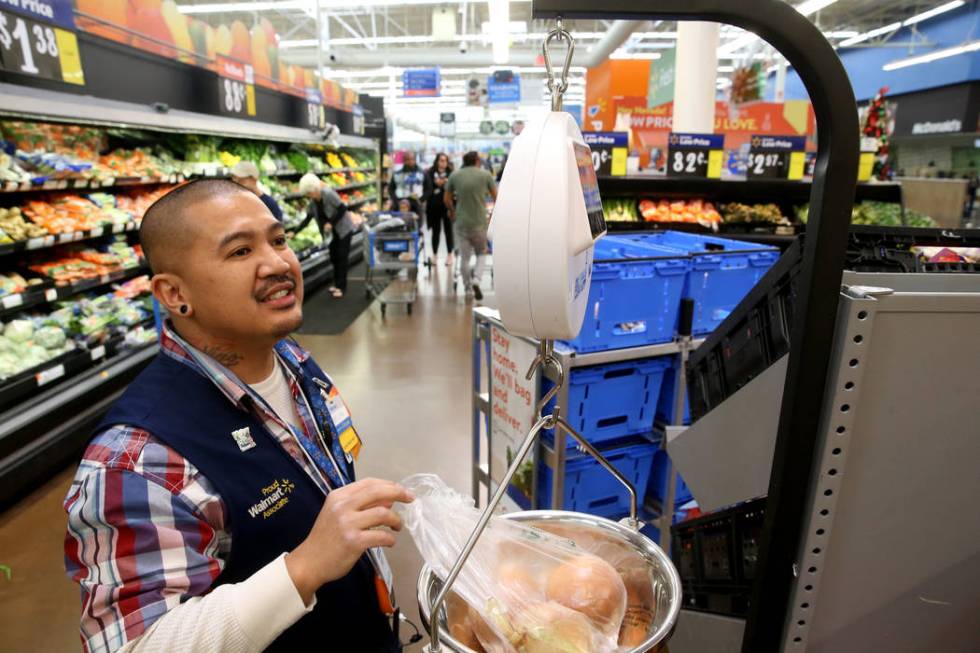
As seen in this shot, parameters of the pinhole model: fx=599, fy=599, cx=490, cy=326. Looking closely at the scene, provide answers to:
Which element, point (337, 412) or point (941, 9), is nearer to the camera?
point (337, 412)

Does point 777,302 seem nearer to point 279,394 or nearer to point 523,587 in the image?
point 523,587

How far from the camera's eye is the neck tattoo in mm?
1214

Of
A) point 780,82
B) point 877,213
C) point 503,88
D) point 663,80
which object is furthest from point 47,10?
point 780,82

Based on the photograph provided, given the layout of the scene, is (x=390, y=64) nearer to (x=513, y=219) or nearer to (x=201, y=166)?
(x=201, y=166)

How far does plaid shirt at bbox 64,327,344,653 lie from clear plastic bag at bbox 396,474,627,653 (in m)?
0.34

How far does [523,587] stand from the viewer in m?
0.88

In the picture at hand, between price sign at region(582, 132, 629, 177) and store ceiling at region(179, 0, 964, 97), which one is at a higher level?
store ceiling at region(179, 0, 964, 97)

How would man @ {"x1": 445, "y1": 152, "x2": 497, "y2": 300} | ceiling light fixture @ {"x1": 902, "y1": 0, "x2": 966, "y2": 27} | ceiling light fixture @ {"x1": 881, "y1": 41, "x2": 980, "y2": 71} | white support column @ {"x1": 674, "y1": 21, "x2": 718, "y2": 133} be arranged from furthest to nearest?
ceiling light fixture @ {"x1": 902, "y1": 0, "x2": 966, "y2": 27} → ceiling light fixture @ {"x1": 881, "y1": 41, "x2": 980, "y2": 71} → man @ {"x1": 445, "y1": 152, "x2": 497, "y2": 300} → white support column @ {"x1": 674, "y1": 21, "x2": 718, "y2": 133}

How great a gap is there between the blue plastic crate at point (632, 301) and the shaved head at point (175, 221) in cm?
161

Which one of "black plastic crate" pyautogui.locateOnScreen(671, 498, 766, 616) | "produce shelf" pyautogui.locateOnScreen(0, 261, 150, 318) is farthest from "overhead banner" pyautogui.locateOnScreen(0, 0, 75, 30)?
"black plastic crate" pyautogui.locateOnScreen(671, 498, 766, 616)

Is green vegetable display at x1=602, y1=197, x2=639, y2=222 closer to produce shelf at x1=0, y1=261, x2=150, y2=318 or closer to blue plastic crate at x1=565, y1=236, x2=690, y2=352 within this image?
blue plastic crate at x1=565, y1=236, x2=690, y2=352

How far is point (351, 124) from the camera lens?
11766 mm

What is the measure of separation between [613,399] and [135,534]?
211cm

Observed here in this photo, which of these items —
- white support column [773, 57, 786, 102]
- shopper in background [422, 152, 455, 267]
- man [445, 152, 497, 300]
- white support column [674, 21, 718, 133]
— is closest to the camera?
white support column [674, 21, 718, 133]
